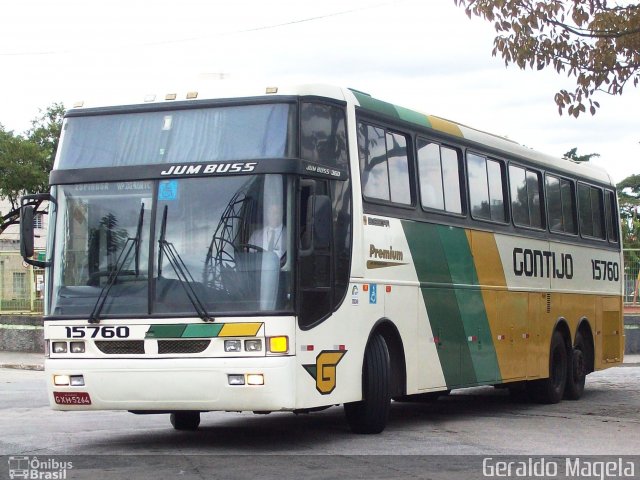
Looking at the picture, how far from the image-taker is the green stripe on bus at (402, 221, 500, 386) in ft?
47.4

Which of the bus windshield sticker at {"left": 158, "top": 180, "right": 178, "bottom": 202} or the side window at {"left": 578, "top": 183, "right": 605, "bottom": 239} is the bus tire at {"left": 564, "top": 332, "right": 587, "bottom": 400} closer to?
the side window at {"left": 578, "top": 183, "right": 605, "bottom": 239}

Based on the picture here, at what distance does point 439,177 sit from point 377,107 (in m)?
1.76

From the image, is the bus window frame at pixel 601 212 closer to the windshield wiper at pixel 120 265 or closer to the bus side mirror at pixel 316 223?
the bus side mirror at pixel 316 223

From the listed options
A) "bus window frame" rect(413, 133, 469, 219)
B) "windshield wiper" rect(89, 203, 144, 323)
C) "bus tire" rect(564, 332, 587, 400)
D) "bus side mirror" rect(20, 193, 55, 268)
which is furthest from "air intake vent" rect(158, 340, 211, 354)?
"bus tire" rect(564, 332, 587, 400)

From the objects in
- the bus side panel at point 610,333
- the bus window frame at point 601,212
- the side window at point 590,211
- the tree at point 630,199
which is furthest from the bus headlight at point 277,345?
the tree at point 630,199

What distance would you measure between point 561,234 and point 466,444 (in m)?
7.56

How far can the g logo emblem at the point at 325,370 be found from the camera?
11.8 metres

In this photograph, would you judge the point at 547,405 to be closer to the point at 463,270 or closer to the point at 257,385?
the point at 463,270

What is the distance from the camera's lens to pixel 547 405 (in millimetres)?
18406

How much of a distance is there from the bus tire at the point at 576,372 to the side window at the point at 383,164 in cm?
647

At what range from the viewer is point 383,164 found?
44.5 feet

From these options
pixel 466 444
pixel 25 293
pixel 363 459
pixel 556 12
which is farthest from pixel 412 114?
pixel 25 293

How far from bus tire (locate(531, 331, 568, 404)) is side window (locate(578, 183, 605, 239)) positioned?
2.21m
